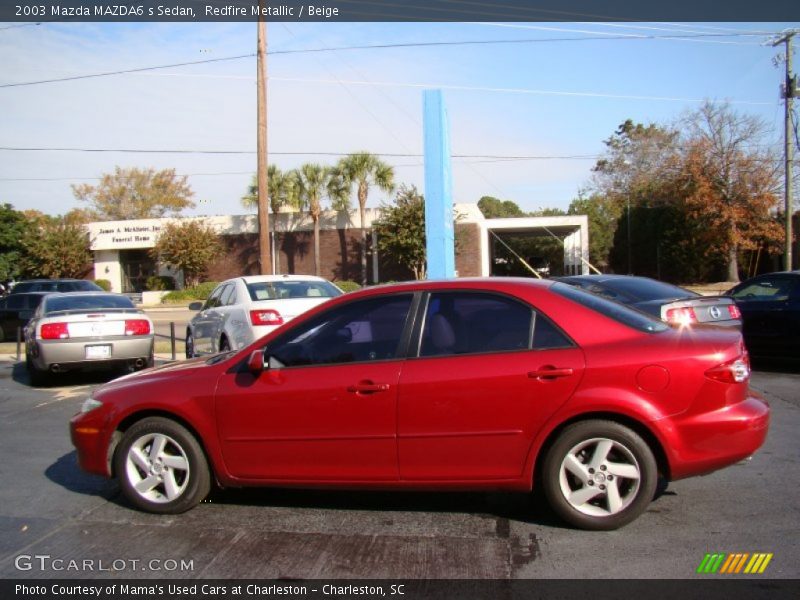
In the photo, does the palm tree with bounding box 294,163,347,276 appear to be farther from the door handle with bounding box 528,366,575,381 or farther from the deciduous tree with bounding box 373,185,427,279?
the door handle with bounding box 528,366,575,381

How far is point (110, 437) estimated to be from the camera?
4840mm

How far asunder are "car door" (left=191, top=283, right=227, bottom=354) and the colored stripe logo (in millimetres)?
7957

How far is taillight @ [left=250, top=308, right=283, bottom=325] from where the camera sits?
9.03m

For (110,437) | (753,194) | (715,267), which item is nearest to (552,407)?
(110,437)

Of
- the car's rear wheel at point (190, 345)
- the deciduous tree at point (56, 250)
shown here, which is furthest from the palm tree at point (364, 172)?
the car's rear wheel at point (190, 345)

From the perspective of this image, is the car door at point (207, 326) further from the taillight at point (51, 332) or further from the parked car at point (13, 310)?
the parked car at point (13, 310)


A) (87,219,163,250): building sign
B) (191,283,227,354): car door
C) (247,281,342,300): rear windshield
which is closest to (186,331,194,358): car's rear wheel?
(191,283,227,354): car door

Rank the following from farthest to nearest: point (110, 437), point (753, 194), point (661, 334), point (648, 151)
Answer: point (648, 151) → point (753, 194) → point (110, 437) → point (661, 334)

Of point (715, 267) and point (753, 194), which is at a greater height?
point (753, 194)

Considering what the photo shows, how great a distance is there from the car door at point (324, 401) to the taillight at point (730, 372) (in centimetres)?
188

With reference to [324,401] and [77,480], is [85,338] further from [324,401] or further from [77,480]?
[324,401]

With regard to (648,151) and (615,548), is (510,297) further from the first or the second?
(648,151)

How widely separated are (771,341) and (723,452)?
7642 mm

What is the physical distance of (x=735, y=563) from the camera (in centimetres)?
375
